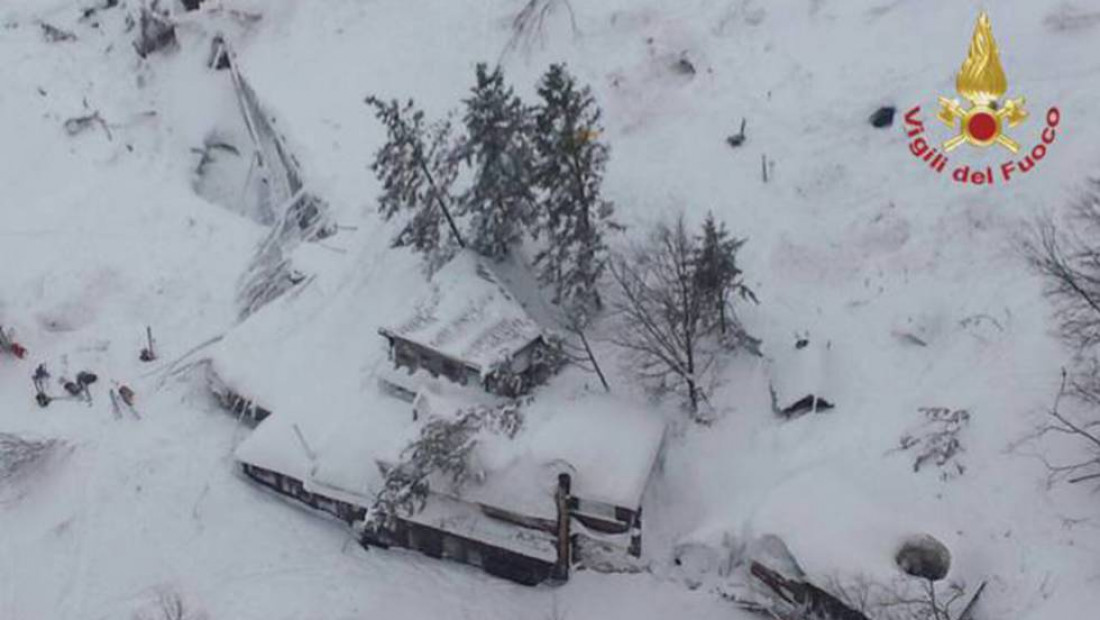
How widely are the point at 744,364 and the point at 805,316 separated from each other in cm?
273

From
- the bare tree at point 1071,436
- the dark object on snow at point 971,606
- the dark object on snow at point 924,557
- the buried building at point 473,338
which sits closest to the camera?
the dark object on snow at point 971,606

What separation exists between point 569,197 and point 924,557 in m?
15.3

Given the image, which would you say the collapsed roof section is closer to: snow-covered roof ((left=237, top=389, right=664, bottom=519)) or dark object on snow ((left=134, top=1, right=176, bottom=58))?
dark object on snow ((left=134, top=1, right=176, bottom=58))

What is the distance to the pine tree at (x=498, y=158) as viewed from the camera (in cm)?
3600

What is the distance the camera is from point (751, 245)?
41.1m

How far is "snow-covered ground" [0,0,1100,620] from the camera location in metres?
34.6

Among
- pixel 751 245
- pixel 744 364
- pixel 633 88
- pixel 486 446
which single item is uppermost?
pixel 633 88

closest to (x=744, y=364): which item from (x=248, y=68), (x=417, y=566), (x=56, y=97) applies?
(x=417, y=566)

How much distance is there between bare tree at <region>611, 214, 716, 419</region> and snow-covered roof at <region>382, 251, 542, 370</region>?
3.47m

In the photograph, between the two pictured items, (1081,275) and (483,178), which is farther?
(483,178)

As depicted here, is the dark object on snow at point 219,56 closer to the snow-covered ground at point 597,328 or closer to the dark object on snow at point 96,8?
the snow-covered ground at point 597,328

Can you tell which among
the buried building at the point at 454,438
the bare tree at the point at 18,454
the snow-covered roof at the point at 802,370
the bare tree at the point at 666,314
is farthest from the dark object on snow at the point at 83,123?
the snow-covered roof at the point at 802,370

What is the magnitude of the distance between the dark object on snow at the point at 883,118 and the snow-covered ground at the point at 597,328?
320mm

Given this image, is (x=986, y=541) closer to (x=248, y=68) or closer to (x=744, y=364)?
(x=744, y=364)
